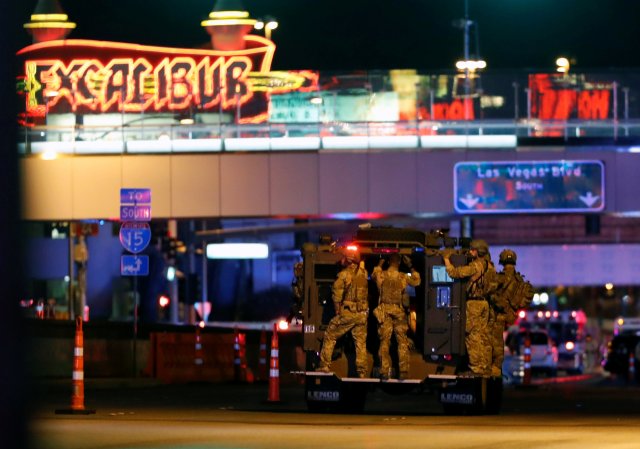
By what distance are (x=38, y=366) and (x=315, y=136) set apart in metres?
34.7

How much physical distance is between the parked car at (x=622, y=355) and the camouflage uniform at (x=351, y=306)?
2134 cm

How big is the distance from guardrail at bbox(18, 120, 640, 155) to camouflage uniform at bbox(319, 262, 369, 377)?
20.8m

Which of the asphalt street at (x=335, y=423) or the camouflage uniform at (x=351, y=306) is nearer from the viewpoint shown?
the asphalt street at (x=335, y=423)

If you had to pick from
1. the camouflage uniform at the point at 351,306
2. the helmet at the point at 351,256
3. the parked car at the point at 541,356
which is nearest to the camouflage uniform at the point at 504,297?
the camouflage uniform at the point at 351,306

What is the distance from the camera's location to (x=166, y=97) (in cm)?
3778

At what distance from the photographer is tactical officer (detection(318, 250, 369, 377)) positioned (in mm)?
16844

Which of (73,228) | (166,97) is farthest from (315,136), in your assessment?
(73,228)

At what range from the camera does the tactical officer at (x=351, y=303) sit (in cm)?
1684

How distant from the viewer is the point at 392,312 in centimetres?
1706

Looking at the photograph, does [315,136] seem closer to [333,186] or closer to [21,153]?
[333,186]

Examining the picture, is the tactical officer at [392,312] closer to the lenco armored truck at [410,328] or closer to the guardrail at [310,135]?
the lenco armored truck at [410,328]

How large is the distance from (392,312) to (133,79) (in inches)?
878

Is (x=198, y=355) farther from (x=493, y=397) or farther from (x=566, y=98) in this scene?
(x=493, y=397)

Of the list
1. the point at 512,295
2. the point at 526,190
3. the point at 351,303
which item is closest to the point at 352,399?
the point at 351,303
